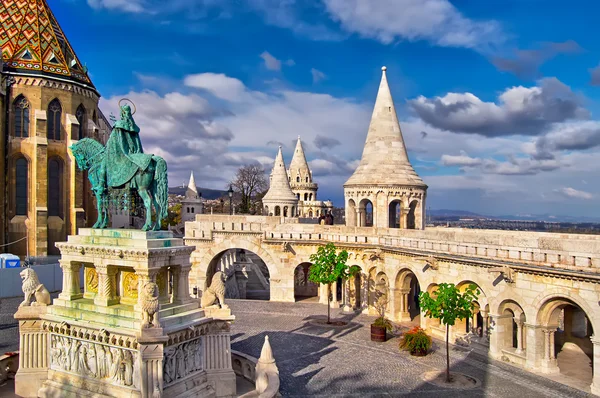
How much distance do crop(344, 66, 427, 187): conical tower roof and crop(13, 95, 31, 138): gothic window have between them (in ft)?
69.8

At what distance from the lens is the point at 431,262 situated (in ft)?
59.5

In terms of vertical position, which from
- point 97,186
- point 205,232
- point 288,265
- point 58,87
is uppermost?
point 58,87

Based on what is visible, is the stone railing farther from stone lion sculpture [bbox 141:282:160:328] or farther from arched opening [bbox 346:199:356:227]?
stone lion sculpture [bbox 141:282:160:328]

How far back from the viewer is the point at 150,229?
33.5ft

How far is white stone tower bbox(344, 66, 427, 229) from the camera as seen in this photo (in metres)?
24.0

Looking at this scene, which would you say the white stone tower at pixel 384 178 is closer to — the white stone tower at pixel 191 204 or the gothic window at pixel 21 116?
→ the gothic window at pixel 21 116

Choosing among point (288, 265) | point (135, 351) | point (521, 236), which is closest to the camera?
point (135, 351)

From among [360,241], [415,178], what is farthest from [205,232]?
[415,178]

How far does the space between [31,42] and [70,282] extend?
2833cm

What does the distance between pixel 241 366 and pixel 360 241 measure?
11992 mm

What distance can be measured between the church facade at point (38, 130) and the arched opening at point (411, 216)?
2137cm

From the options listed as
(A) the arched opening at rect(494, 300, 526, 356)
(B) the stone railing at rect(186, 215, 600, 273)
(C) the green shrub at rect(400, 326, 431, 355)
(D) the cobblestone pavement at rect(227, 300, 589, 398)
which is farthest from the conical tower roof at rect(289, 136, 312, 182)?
(A) the arched opening at rect(494, 300, 526, 356)

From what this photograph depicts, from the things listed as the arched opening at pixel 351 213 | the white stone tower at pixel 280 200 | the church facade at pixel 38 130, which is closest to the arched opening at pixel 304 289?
the arched opening at pixel 351 213

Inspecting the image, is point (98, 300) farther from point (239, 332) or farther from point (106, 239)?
point (239, 332)
